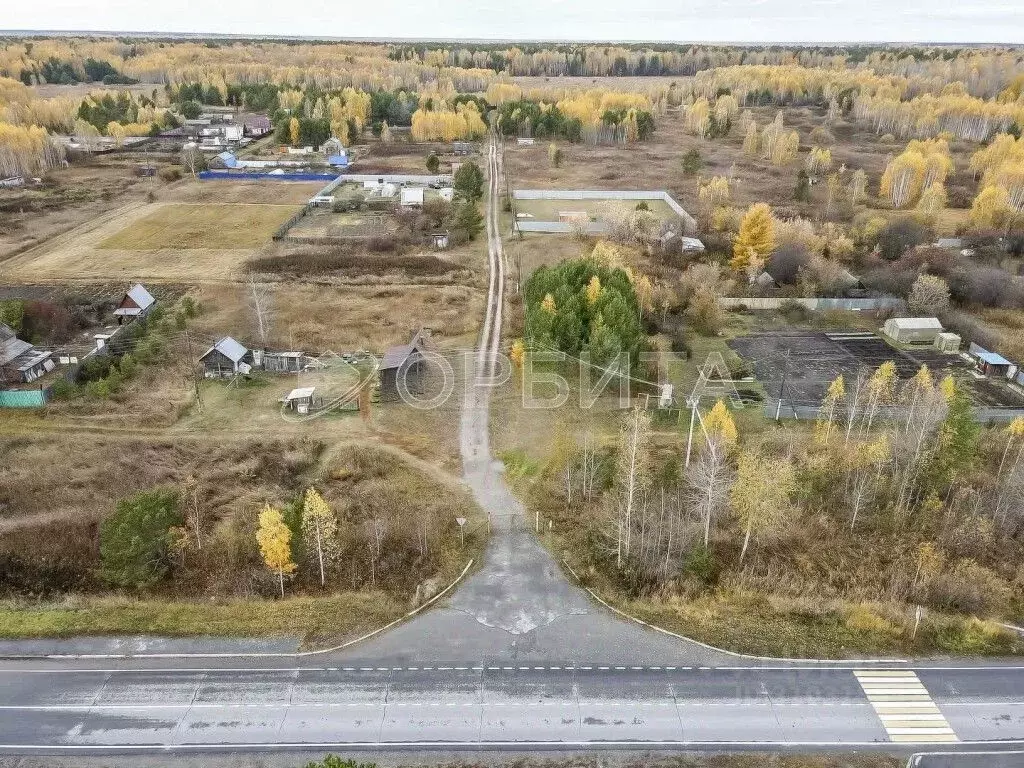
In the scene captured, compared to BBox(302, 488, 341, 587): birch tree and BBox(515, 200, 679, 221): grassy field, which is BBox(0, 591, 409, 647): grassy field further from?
BBox(515, 200, 679, 221): grassy field

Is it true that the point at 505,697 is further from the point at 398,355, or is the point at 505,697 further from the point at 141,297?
the point at 141,297

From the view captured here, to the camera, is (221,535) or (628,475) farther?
(628,475)

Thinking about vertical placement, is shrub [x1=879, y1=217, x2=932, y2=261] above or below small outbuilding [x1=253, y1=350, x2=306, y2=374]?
above

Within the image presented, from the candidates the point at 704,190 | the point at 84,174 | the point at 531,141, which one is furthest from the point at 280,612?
the point at 531,141

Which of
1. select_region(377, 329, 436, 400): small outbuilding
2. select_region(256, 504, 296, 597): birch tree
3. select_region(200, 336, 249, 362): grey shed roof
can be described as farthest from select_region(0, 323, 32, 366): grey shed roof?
select_region(256, 504, 296, 597): birch tree

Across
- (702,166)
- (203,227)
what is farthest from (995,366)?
(203,227)

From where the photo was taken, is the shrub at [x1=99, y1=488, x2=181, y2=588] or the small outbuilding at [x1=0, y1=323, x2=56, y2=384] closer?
the shrub at [x1=99, y1=488, x2=181, y2=588]

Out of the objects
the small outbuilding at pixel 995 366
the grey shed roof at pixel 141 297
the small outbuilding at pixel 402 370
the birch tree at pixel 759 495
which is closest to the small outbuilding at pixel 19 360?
the grey shed roof at pixel 141 297
